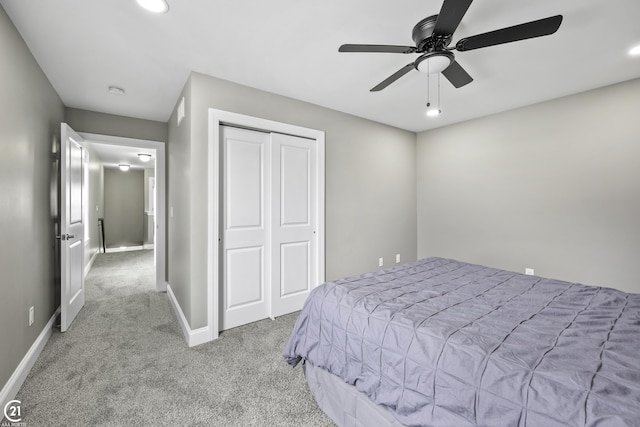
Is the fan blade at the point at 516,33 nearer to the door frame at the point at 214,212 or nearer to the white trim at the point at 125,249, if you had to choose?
the door frame at the point at 214,212

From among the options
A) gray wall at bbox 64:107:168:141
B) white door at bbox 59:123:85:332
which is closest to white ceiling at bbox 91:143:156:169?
Answer: gray wall at bbox 64:107:168:141

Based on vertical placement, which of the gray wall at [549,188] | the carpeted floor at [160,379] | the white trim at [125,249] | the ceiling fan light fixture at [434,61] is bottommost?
the carpeted floor at [160,379]

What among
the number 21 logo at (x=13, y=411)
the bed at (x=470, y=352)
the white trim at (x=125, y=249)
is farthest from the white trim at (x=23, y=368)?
the white trim at (x=125, y=249)

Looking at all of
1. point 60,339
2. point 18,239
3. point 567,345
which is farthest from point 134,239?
point 567,345

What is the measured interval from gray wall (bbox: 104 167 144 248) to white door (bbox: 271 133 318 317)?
6.70 meters

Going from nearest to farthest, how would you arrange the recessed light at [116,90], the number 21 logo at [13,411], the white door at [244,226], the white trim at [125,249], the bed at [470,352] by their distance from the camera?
the bed at [470,352] → the number 21 logo at [13,411] → the white door at [244,226] → the recessed light at [116,90] → the white trim at [125,249]

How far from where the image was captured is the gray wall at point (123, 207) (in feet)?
24.5

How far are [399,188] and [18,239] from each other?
4.31m

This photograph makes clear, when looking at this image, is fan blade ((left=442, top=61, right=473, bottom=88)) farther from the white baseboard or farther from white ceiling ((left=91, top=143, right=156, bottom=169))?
white ceiling ((left=91, top=143, right=156, bottom=169))

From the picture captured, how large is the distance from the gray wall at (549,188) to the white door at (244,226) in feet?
9.58

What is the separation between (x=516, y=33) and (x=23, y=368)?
12.8ft

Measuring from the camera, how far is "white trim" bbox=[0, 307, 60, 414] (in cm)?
169

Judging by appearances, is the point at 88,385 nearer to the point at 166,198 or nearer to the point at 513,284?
the point at 166,198

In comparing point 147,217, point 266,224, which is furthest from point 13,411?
point 147,217
